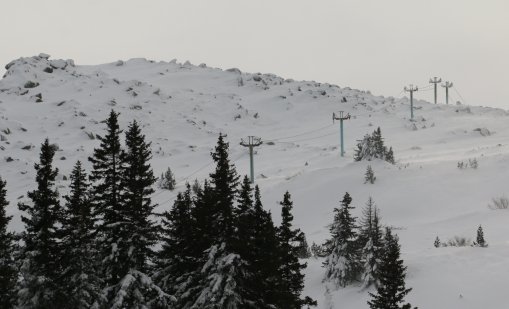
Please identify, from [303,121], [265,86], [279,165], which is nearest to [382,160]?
[279,165]

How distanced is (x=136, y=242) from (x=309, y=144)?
64.0 meters

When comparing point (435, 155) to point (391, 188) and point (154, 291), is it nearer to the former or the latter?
point (391, 188)

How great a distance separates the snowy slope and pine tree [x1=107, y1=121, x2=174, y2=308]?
45.8 ft

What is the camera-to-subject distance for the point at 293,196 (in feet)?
164

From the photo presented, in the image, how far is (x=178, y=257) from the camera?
20922 millimetres

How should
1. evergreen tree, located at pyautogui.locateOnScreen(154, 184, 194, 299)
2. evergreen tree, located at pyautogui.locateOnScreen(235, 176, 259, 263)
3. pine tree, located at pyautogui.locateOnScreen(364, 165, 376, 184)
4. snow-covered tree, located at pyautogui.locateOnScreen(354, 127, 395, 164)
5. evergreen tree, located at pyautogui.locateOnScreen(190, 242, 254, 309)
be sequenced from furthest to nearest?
snow-covered tree, located at pyautogui.locateOnScreen(354, 127, 395, 164)
pine tree, located at pyautogui.locateOnScreen(364, 165, 376, 184)
evergreen tree, located at pyautogui.locateOnScreen(154, 184, 194, 299)
evergreen tree, located at pyautogui.locateOnScreen(235, 176, 259, 263)
evergreen tree, located at pyautogui.locateOnScreen(190, 242, 254, 309)

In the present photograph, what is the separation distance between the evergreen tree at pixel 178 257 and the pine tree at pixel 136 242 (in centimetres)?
87

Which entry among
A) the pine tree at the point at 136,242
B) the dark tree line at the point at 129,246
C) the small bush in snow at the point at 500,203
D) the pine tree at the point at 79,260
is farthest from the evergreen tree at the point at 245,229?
the small bush in snow at the point at 500,203

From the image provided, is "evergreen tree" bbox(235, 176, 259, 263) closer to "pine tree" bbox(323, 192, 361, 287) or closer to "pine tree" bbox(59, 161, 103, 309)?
"pine tree" bbox(59, 161, 103, 309)

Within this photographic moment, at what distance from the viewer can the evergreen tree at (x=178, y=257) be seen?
20031mm

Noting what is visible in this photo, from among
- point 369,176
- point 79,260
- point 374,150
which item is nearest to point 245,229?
point 79,260

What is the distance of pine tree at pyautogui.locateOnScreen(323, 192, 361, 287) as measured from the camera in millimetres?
31172

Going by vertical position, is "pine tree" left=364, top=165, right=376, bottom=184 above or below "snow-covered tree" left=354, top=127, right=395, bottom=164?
below

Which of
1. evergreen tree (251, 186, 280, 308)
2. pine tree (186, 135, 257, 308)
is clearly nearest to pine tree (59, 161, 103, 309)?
pine tree (186, 135, 257, 308)
